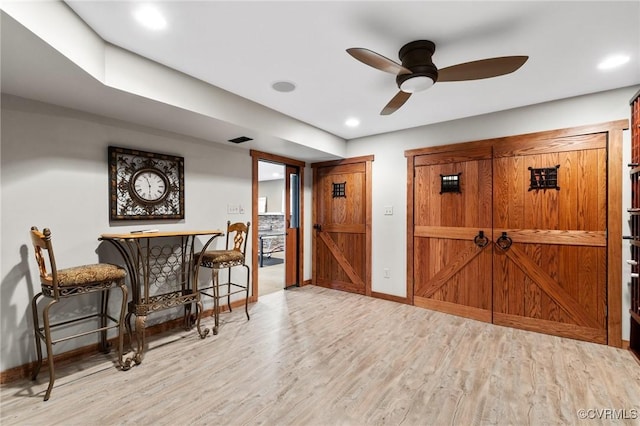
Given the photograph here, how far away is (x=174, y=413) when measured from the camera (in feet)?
5.92

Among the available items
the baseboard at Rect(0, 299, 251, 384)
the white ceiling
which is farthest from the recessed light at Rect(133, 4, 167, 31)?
the baseboard at Rect(0, 299, 251, 384)

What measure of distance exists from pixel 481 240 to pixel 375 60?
258 cm

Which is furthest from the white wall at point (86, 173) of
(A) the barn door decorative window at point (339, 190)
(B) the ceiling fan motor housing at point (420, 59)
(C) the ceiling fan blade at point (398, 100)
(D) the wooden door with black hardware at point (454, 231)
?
(B) the ceiling fan motor housing at point (420, 59)

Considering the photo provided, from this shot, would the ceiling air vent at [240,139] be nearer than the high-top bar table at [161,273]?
No

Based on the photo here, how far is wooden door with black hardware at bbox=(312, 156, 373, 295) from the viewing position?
448cm

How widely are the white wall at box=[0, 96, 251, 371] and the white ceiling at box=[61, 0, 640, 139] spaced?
931 mm

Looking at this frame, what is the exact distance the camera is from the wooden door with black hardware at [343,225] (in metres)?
4.48

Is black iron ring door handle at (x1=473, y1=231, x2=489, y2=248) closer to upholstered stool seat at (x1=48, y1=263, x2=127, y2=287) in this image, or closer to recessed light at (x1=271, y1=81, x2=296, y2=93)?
recessed light at (x1=271, y1=81, x2=296, y2=93)

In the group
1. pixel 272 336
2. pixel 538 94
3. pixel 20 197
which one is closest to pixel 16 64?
pixel 20 197

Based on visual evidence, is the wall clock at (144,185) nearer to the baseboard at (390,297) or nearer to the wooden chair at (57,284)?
the wooden chair at (57,284)

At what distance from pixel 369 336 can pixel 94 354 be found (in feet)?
8.31

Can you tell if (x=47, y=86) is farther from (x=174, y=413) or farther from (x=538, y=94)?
(x=538, y=94)

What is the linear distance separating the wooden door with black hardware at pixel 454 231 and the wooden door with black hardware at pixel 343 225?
0.80 metres

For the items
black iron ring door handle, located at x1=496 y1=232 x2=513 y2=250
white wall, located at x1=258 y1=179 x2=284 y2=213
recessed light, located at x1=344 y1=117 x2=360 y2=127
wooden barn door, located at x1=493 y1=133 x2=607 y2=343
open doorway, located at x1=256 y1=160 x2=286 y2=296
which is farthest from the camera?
white wall, located at x1=258 y1=179 x2=284 y2=213
